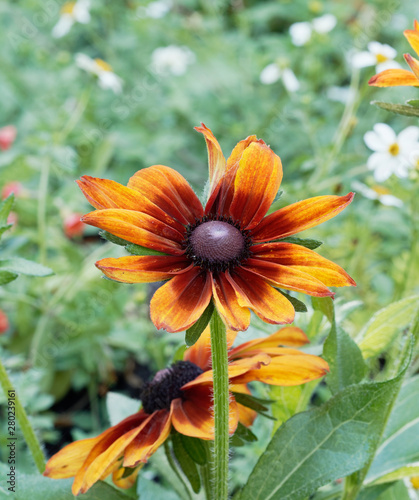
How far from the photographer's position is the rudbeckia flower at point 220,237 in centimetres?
49

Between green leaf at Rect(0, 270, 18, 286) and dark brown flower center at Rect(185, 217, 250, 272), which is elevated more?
dark brown flower center at Rect(185, 217, 250, 272)

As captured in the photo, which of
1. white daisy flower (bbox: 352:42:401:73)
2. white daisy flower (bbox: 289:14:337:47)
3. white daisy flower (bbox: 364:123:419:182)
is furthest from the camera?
white daisy flower (bbox: 289:14:337:47)

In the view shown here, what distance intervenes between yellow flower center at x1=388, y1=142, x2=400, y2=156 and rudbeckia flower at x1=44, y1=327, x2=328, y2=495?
730 mm

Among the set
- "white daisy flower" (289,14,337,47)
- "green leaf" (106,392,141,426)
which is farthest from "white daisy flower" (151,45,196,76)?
"green leaf" (106,392,141,426)

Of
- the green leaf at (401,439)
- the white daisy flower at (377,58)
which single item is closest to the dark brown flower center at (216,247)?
the green leaf at (401,439)

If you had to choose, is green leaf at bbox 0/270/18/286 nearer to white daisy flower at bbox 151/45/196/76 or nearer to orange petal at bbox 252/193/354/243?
orange petal at bbox 252/193/354/243

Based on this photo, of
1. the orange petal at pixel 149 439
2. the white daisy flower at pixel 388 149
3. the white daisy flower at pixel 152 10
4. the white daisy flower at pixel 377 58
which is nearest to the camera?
the orange petal at pixel 149 439

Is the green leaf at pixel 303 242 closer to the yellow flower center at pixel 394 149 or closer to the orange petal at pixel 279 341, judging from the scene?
the orange petal at pixel 279 341

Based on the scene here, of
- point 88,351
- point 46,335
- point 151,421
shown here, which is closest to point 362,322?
point 88,351

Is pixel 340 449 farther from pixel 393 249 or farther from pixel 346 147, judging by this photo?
pixel 346 147

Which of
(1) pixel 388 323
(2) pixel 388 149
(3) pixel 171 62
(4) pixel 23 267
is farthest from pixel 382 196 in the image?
(3) pixel 171 62

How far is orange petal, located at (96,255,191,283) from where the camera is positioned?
483mm

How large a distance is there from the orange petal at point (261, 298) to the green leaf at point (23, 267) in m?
0.24

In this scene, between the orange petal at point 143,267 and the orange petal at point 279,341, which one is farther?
the orange petal at point 279,341
